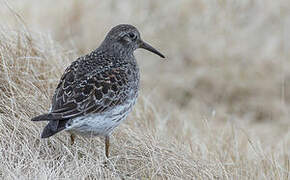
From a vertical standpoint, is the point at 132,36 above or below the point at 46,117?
above

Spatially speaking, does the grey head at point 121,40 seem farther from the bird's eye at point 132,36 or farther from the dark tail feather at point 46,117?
the dark tail feather at point 46,117

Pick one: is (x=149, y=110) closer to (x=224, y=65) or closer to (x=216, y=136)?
(x=216, y=136)

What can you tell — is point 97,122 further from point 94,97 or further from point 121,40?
point 121,40

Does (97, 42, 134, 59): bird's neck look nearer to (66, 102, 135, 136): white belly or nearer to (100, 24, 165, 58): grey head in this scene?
(100, 24, 165, 58): grey head

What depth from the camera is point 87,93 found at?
487 centimetres

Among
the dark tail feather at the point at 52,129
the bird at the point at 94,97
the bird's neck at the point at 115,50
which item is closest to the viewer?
the dark tail feather at the point at 52,129

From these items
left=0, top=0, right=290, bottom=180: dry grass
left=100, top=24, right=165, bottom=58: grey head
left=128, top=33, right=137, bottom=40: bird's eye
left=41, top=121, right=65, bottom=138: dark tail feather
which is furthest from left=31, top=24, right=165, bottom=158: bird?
left=0, top=0, right=290, bottom=180: dry grass

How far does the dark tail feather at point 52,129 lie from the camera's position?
4.55 meters

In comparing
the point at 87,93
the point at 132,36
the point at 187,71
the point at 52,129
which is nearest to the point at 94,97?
the point at 87,93

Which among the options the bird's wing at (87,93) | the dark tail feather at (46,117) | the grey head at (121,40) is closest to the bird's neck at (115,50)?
the grey head at (121,40)

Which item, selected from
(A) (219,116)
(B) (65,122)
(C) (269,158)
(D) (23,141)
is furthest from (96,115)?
(A) (219,116)

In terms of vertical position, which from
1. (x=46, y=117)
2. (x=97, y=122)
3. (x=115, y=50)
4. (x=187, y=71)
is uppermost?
(x=115, y=50)

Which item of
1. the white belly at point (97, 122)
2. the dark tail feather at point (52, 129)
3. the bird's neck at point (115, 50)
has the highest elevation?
the bird's neck at point (115, 50)

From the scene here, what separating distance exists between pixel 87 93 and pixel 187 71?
4483 millimetres
